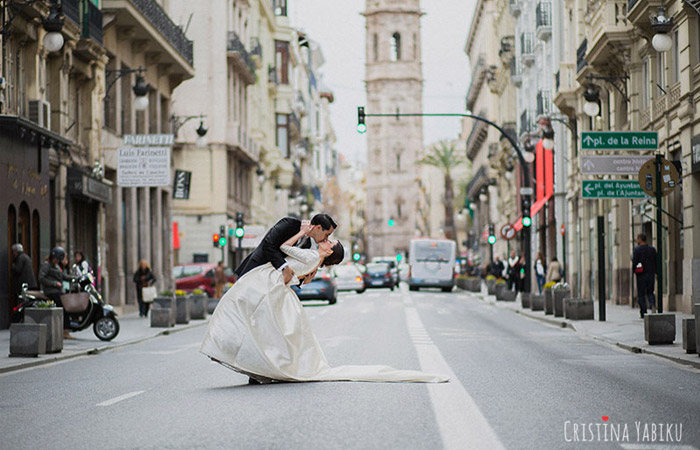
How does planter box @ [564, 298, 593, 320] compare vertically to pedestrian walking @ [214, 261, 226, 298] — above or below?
below

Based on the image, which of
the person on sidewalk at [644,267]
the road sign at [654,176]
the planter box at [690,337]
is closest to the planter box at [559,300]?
the person on sidewalk at [644,267]

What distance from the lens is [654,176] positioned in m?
19.8

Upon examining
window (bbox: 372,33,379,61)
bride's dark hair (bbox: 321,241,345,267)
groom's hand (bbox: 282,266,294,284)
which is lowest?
groom's hand (bbox: 282,266,294,284)

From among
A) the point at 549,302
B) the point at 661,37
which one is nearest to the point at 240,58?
the point at 549,302

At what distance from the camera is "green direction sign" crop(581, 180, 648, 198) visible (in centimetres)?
2411

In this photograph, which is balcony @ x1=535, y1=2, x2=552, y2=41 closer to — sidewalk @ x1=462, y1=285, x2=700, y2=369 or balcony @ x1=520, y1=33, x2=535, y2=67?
balcony @ x1=520, y1=33, x2=535, y2=67

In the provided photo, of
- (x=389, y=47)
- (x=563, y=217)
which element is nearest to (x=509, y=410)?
(x=563, y=217)

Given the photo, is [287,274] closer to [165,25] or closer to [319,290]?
[319,290]

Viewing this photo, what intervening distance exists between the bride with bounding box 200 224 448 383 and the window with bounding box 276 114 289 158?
67582 mm

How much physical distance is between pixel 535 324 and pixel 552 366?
13.2 metres

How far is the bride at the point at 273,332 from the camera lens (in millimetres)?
11820

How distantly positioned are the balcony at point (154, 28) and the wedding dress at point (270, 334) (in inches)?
Answer: 992

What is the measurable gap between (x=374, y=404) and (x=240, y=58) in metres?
50.7

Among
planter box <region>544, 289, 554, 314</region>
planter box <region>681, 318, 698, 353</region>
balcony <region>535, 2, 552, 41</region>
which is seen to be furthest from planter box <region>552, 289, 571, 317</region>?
balcony <region>535, 2, 552, 41</region>
